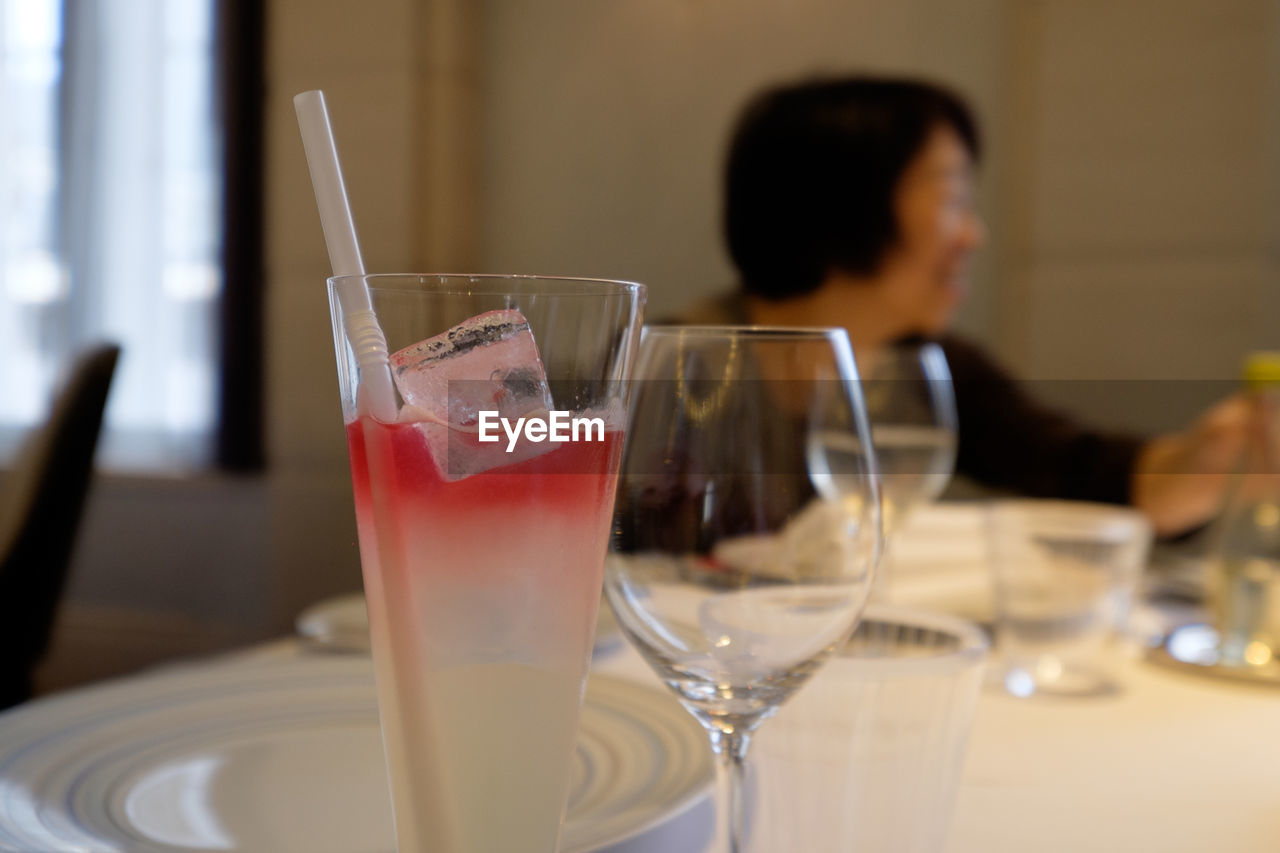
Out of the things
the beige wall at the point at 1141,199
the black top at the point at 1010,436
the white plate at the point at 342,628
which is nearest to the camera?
the white plate at the point at 342,628

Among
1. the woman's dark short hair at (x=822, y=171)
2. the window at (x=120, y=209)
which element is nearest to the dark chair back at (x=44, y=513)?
the woman's dark short hair at (x=822, y=171)

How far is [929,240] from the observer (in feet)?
5.97

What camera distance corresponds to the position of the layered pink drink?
243 mm

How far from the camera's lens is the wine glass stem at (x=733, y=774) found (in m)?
0.28

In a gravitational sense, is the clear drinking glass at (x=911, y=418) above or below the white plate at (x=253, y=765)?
above

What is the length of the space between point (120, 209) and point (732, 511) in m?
2.97

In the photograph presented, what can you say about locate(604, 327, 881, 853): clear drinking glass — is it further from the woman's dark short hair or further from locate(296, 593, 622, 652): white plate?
the woman's dark short hair

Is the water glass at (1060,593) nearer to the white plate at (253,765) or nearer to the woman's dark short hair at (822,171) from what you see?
the white plate at (253,765)

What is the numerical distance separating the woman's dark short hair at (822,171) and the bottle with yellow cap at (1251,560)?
4.02 ft

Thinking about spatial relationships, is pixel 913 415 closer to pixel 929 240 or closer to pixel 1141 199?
pixel 929 240

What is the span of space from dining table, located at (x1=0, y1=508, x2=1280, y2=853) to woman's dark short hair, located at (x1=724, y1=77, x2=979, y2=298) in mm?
1369

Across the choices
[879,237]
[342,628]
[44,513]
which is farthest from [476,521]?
[879,237]

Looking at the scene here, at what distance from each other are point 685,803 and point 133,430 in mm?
2899

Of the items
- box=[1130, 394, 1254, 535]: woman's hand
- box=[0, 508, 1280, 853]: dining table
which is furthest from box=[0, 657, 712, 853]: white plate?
box=[1130, 394, 1254, 535]: woman's hand
